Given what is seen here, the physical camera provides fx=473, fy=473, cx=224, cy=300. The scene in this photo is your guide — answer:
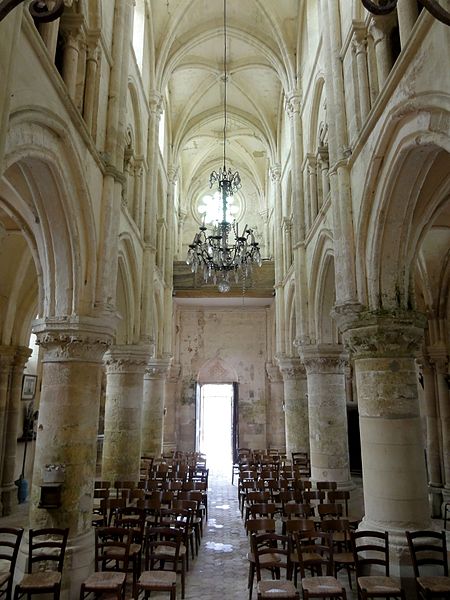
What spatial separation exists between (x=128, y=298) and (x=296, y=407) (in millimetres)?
7759

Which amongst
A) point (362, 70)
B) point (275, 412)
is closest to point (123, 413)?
point (362, 70)

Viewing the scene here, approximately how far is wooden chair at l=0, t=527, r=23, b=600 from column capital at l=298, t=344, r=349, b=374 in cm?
795

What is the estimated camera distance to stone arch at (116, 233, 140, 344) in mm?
12352

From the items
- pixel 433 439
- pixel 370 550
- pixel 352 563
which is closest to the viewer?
pixel 352 563

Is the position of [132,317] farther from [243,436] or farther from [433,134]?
[243,436]

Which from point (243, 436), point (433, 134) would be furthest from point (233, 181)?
point (243, 436)

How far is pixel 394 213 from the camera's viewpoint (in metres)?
7.76

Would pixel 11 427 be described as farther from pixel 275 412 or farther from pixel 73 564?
pixel 275 412

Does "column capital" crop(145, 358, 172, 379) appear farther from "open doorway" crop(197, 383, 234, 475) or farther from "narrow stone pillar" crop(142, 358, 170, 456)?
"open doorway" crop(197, 383, 234, 475)

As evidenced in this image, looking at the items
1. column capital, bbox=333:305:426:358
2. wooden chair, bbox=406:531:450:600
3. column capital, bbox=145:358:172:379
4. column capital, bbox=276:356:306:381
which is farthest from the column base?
column capital, bbox=276:356:306:381

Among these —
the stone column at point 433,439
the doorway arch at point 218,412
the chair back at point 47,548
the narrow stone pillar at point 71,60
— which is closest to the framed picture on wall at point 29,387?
the chair back at point 47,548

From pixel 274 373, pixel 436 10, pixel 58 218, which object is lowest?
pixel 274 373

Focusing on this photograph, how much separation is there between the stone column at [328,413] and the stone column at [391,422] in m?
4.57

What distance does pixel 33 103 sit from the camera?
577 cm
